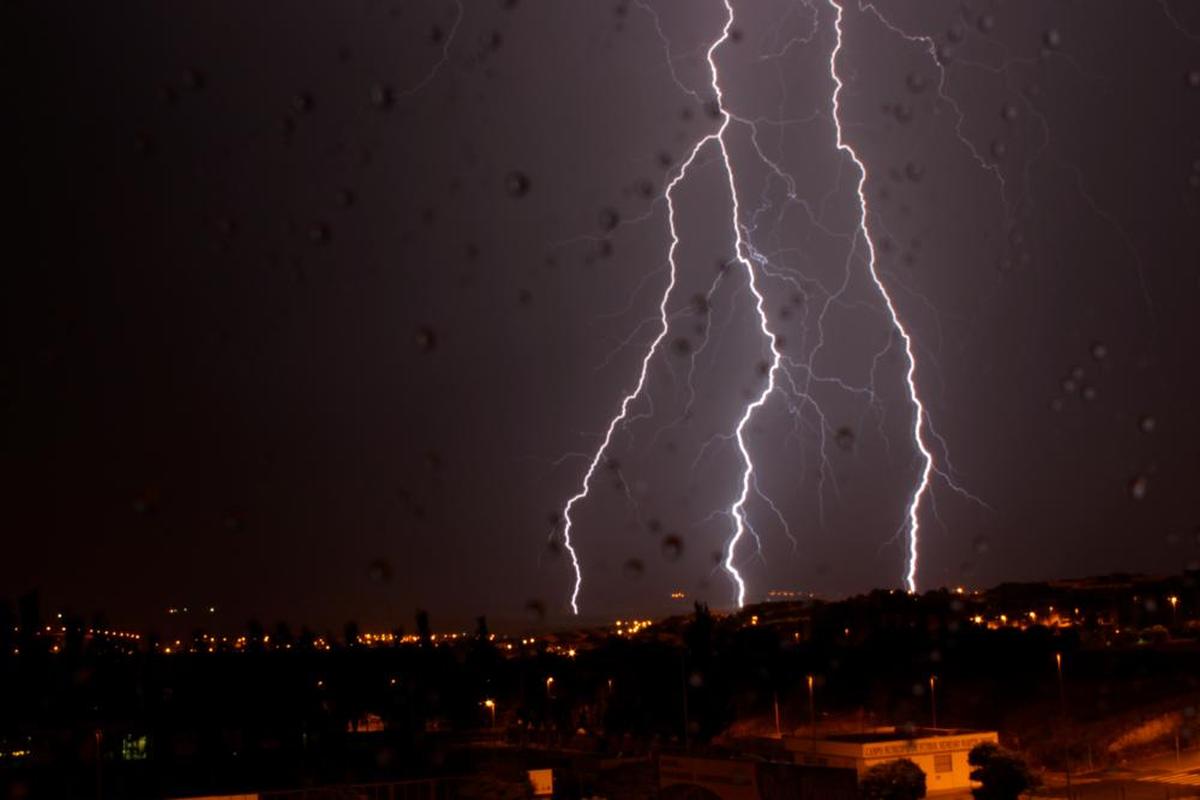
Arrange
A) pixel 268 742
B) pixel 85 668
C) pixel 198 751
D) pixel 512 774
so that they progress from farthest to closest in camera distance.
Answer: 1. pixel 85 668
2. pixel 268 742
3. pixel 198 751
4. pixel 512 774

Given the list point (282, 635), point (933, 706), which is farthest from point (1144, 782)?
point (282, 635)

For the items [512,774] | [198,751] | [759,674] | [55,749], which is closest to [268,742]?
[198,751]

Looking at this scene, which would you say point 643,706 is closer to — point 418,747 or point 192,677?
point 418,747

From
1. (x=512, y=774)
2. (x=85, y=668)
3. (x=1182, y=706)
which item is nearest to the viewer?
(x=512, y=774)

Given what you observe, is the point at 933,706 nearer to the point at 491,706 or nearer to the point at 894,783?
the point at 894,783

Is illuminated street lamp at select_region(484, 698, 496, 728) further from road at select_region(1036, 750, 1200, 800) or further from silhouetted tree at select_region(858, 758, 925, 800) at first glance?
silhouetted tree at select_region(858, 758, 925, 800)

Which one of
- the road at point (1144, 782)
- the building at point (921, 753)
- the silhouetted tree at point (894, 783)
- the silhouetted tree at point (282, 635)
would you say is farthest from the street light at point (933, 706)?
the silhouetted tree at point (282, 635)

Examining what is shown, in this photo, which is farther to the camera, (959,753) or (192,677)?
(192,677)

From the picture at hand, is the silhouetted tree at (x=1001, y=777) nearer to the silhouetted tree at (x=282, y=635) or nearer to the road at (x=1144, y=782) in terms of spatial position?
the road at (x=1144, y=782)
